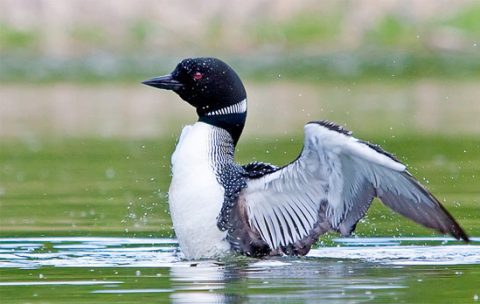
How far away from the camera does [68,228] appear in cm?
1216

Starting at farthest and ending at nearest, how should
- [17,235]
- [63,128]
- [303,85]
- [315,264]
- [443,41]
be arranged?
1. [443,41]
2. [303,85]
3. [63,128]
4. [17,235]
5. [315,264]

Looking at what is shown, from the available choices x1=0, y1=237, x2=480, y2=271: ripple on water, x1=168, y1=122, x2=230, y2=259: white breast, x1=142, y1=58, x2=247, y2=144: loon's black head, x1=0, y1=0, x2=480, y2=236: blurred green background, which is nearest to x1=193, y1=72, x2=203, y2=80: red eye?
x1=142, y1=58, x2=247, y2=144: loon's black head

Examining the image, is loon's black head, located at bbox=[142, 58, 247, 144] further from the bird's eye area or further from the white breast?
the white breast

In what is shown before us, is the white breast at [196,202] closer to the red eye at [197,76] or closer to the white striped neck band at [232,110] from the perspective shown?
the white striped neck band at [232,110]

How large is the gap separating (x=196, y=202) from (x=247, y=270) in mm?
631

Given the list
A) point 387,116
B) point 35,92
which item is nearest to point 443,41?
point 35,92

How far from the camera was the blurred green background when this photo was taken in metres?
14.2

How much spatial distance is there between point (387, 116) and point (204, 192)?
13170 millimetres

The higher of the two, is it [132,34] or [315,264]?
[132,34]

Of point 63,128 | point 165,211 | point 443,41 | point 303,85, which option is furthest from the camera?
point 443,41

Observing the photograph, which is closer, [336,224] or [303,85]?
[336,224]

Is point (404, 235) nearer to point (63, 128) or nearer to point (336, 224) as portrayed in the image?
point (336, 224)

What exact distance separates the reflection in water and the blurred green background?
801 millimetres

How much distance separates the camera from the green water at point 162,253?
893 centimetres
